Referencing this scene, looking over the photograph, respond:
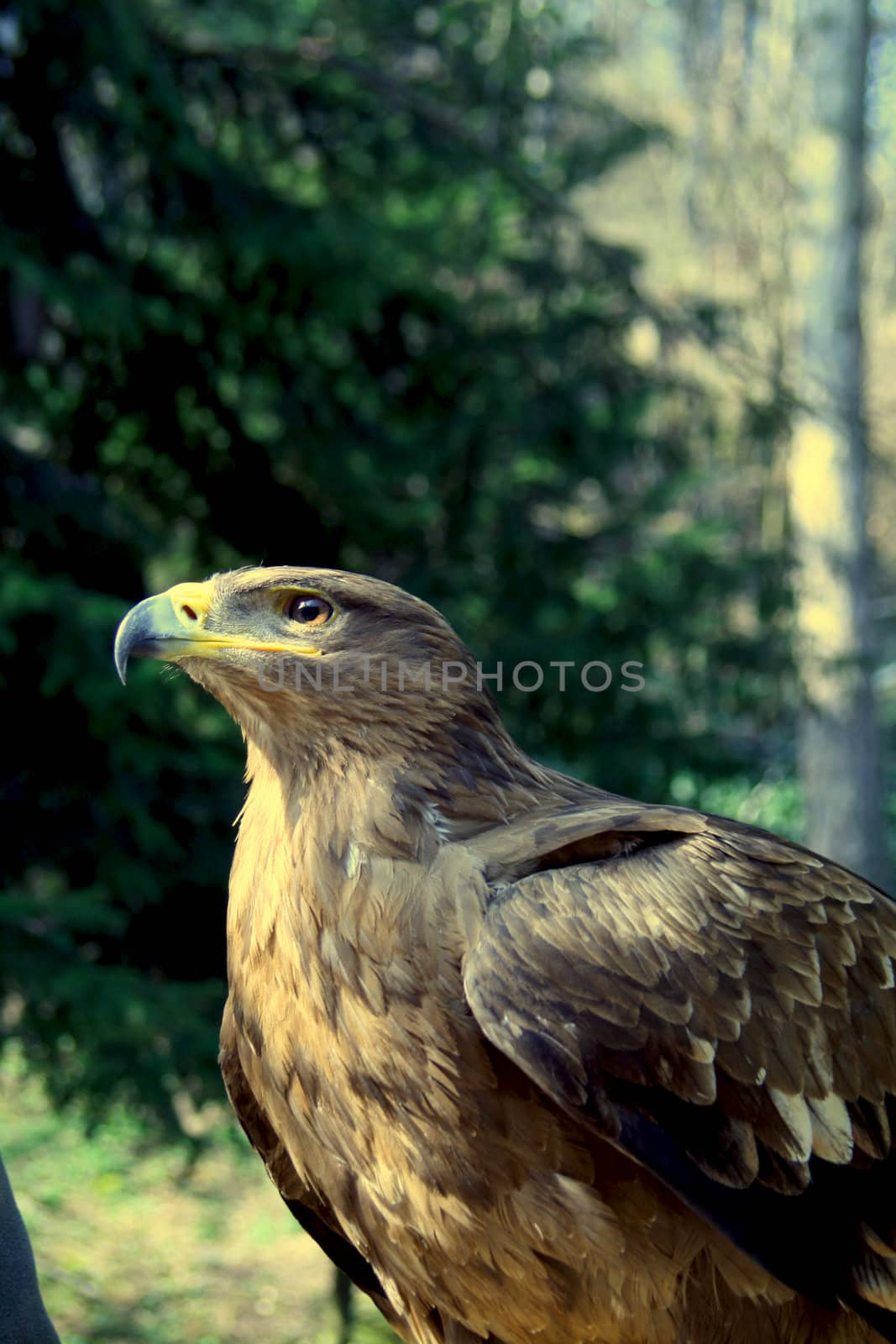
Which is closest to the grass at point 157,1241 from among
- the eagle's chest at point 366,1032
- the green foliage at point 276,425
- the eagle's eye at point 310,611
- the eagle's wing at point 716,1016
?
the green foliage at point 276,425

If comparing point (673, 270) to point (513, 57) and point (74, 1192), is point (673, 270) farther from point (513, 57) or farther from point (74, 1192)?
point (74, 1192)

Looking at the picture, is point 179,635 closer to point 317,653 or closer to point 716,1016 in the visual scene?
point 317,653

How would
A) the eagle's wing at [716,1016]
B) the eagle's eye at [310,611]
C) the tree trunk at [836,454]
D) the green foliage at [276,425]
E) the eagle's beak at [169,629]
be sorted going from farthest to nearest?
1. the tree trunk at [836,454]
2. the green foliage at [276,425]
3. the eagle's eye at [310,611]
4. the eagle's beak at [169,629]
5. the eagle's wing at [716,1016]

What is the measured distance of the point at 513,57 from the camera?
228 inches

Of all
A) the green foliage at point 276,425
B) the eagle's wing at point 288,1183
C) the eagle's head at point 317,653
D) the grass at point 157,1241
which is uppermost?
the green foliage at point 276,425

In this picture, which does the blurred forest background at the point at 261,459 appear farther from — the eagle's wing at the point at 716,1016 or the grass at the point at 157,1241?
the eagle's wing at the point at 716,1016

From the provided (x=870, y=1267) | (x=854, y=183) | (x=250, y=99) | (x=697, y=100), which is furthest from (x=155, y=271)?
(x=697, y=100)

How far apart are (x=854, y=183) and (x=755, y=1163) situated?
1172 cm

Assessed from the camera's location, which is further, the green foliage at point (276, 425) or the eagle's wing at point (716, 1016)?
the green foliage at point (276, 425)

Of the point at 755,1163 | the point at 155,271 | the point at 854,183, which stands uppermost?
the point at 854,183

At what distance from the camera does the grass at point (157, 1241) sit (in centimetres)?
641

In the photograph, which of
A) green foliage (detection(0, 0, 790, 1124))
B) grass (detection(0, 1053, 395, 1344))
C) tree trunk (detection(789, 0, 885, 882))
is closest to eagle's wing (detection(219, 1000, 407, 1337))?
green foliage (detection(0, 0, 790, 1124))

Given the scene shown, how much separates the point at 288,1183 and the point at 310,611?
3.99 feet

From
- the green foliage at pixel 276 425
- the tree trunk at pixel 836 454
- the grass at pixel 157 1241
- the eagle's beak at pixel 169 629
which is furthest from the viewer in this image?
the tree trunk at pixel 836 454
